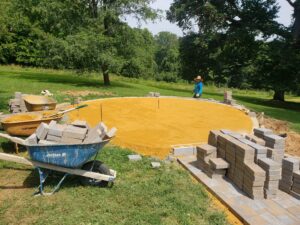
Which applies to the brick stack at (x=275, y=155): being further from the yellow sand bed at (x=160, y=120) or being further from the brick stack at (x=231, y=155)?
the yellow sand bed at (x=160, y=120)

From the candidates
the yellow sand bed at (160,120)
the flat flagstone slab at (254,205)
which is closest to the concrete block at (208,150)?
the flat flagstone slab at (254,205)

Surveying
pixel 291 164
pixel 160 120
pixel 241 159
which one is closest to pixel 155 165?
pixel 241 159

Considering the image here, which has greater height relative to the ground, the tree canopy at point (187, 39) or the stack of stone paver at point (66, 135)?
the tree canopy at point (187, 39)

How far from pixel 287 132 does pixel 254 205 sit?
6.67 m

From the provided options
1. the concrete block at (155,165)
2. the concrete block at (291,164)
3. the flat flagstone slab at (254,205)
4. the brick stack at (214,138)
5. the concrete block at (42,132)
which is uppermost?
the concrete block at (42,132)

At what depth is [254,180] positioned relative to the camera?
5.66 metres

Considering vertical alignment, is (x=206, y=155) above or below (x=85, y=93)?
below

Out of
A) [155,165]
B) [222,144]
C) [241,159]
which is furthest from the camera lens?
[155,165]

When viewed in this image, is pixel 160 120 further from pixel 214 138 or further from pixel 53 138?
pixel 53 138

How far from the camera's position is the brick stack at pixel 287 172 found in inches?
235

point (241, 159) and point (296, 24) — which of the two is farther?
point (296, 24)

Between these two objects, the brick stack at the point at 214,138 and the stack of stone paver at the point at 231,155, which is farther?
the brick stack at the point at 214,138

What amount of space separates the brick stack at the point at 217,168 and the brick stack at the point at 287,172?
3.50 ft

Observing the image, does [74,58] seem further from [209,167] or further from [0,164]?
[209,167]
